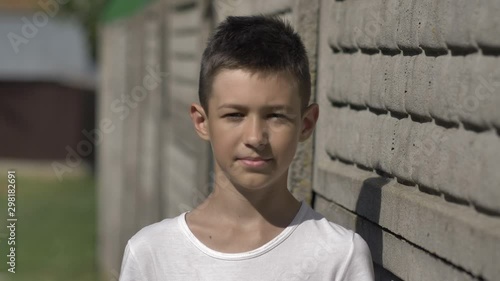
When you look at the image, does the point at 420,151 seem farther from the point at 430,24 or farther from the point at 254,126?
the point at 254,126

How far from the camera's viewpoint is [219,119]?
280 cm

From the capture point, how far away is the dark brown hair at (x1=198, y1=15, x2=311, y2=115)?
2.80 metres

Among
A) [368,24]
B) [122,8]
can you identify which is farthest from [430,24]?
[122,8]

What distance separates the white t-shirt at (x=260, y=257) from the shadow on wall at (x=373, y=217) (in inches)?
16.1

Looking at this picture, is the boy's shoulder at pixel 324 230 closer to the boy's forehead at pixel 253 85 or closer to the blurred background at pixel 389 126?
the blurred background at pixel 389 126

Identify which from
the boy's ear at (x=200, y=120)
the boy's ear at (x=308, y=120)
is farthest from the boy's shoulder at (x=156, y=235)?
the boy's ear at (x=308, y=120)

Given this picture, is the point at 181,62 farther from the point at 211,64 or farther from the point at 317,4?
the point at 211,64

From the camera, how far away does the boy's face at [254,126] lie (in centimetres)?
273

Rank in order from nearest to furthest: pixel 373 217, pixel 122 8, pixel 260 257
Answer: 1. pixel 260 257
2. pixel 373 217
3. pixel 122 8

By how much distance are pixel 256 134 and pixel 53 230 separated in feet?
49.8

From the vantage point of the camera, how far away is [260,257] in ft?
9.19

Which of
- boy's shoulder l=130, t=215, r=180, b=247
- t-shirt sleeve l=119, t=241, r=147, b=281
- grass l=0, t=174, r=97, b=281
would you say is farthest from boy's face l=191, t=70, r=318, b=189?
grass l=0, t=174, r=97, b=281

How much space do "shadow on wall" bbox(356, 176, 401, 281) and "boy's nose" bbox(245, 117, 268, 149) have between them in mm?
634

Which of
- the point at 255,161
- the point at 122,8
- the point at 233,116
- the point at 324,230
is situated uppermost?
the point at 122,8
